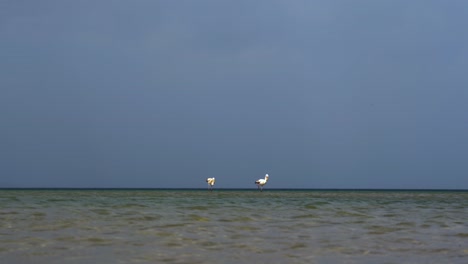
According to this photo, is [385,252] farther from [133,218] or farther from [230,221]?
[133,218]

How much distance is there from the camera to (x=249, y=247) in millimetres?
14375

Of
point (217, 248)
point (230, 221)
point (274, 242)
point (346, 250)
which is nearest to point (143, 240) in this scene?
point (217, 248)

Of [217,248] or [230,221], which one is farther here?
[230,221]

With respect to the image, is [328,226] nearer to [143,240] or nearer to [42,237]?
[143,240]

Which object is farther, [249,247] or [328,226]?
[328,226]

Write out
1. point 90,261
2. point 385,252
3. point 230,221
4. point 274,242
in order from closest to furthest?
point 90,261 < point 385,252 < point 274,242 < point 230,221

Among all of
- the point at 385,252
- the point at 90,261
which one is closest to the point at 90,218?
Result: the point at 90,261

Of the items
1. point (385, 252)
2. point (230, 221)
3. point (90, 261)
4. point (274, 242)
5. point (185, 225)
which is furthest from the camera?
point (230, 221)

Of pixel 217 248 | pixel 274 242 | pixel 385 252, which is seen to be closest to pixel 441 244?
pixel 385 252

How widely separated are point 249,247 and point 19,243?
528 centimetres

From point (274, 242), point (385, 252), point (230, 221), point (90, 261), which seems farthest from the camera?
point (230, 221)

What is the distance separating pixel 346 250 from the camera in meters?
14.0

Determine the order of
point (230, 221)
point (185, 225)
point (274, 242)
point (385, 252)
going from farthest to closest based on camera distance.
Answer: point (230, 221) → point (185, 225) → point (274, 242) → point (385, 252)

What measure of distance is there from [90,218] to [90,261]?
10.6 meters
